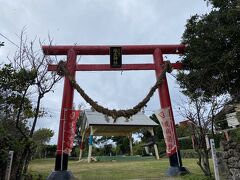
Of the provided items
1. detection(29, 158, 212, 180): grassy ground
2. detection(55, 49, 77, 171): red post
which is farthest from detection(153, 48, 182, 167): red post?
detection(55, 49, 77, 171): red post

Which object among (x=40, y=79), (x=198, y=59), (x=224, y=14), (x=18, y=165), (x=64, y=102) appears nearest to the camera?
(x=18, y=165)

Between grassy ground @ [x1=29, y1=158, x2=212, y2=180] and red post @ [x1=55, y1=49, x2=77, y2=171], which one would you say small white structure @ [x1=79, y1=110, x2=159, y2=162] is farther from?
red post @ [x1=55, y1=49, x2=77, y2=171]

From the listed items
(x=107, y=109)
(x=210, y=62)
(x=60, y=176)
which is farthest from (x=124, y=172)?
(x=210, y=62)

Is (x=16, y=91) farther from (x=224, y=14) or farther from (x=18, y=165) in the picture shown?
(x=224, y=14)

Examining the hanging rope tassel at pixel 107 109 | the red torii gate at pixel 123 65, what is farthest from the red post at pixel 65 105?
the hanging rope tassel at pixel 107 109

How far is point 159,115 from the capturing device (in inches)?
421

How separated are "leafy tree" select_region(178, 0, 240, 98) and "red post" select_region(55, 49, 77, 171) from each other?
167 inches

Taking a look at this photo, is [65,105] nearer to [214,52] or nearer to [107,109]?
[107,109]

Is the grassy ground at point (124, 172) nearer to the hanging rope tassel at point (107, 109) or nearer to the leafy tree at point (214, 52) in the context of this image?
the hanging rope tassel at point (107, 109)

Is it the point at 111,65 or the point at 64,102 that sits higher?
the point at 111,65

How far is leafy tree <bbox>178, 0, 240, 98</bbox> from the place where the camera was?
8859 mm

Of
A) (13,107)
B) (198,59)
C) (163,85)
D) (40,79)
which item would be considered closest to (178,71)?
(163,85)

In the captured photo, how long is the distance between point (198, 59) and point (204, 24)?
4.09 ft

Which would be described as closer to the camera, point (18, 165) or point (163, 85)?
point (18, 165)
